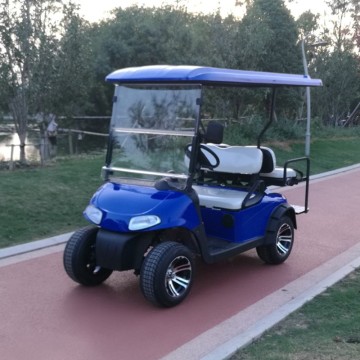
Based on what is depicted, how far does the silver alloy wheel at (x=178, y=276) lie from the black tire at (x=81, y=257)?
821 millimetres

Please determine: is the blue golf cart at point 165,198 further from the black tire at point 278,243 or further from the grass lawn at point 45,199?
the grass lawn at point 45,199

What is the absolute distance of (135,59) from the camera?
2867cm

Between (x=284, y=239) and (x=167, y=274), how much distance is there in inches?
75.8

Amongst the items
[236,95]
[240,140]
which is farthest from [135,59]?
[240,140]

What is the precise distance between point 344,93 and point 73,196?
62.9ft

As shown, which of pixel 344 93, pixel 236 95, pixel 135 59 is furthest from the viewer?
pixel 135 59

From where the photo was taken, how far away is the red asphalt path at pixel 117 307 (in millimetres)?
3680

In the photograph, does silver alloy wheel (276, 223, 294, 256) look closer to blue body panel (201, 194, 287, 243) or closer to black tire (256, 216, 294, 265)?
black tire (256, 216, 294, 265)

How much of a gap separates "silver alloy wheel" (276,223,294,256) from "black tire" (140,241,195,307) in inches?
57.2

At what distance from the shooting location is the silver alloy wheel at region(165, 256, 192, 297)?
4.28m

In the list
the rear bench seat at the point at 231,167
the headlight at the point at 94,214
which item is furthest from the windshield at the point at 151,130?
the rear bench seat at the point at 231,167

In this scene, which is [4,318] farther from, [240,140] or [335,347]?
[240,140]

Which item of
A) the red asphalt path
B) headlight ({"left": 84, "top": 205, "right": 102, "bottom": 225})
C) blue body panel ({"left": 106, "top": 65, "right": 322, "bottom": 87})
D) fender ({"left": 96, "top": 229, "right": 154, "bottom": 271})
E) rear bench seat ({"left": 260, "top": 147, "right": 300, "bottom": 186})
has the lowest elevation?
the red asphalt path

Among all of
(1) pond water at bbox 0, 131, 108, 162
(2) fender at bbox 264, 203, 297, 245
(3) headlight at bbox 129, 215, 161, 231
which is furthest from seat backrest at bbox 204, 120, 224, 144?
(1) pond water at bbox 0, 131, 108, 162
